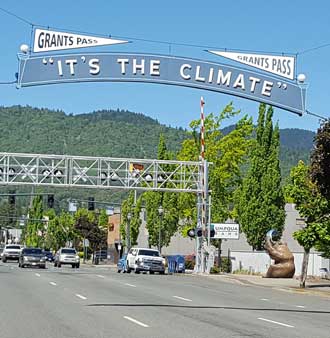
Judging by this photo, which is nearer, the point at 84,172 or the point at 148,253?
the point at 148,253

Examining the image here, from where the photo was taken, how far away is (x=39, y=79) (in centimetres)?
1939

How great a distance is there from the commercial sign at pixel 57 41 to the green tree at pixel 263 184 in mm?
42119

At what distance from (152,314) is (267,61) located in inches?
280

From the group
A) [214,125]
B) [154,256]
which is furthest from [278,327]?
[214,125]

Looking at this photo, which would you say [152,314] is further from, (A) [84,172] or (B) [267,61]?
(A) [84,172]

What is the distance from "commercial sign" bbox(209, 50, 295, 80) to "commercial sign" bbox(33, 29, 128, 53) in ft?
10.7

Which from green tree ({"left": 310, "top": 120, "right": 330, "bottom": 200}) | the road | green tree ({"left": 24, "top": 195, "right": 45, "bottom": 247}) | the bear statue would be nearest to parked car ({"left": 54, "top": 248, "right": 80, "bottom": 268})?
the bear statue

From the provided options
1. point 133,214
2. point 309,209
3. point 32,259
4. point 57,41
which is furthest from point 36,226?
point 57,41

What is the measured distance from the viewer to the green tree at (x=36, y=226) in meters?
145

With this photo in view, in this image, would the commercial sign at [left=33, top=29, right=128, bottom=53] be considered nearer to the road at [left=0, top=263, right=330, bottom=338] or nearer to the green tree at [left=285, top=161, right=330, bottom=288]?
the road at [left=0, top=263, right=330, bottom=338]

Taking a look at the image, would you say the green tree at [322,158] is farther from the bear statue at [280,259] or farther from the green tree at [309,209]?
the bear statue at [280,259]

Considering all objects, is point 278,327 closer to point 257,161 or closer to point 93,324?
point 93,324

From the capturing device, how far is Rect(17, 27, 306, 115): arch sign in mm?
19312

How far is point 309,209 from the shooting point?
36.2 metres
